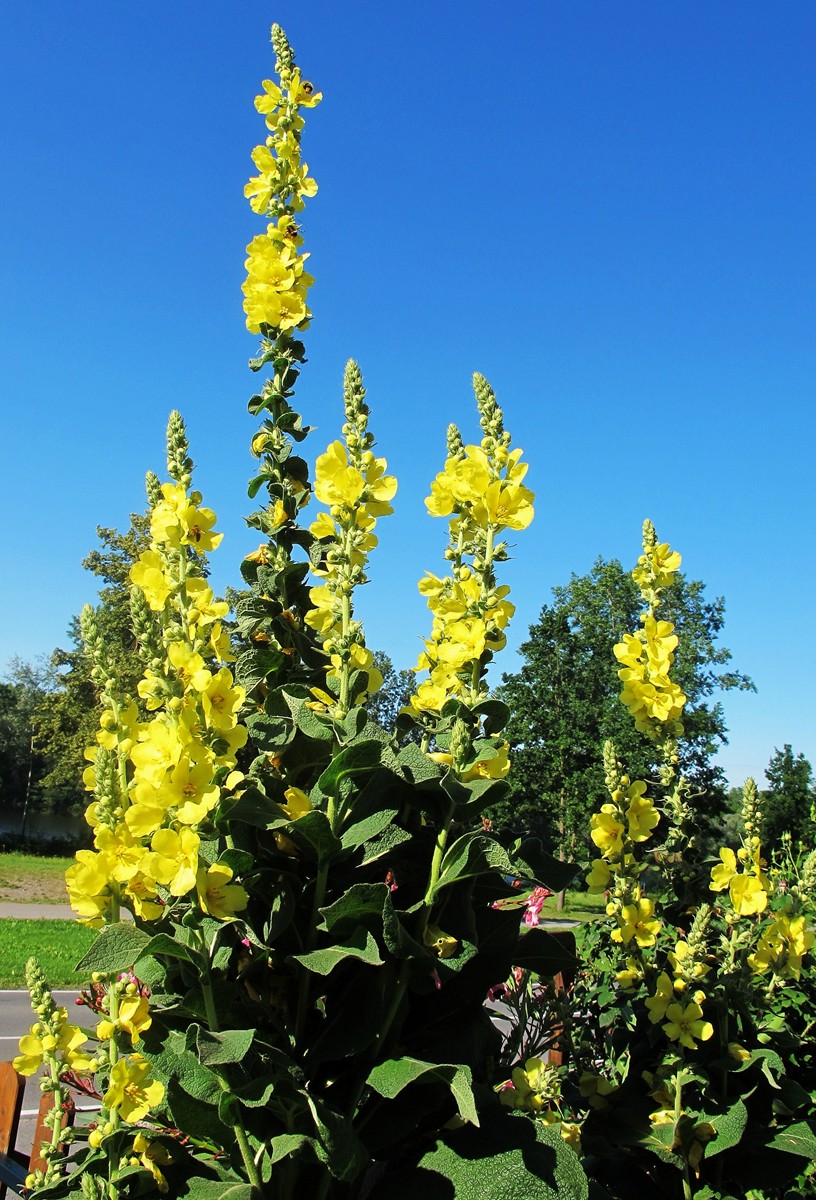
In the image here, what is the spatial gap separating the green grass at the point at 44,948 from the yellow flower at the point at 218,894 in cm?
991

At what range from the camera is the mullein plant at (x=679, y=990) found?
2.02m

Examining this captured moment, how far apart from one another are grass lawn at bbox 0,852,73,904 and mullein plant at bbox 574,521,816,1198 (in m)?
16.4

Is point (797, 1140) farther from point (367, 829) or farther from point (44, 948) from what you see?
point (44, 948)

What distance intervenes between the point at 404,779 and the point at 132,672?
2169 cm

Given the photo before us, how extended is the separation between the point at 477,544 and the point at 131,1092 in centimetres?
111

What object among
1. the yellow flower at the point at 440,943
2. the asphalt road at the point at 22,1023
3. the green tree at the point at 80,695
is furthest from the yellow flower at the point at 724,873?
the green tree at the point at 80,695

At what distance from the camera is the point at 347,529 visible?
1551mm

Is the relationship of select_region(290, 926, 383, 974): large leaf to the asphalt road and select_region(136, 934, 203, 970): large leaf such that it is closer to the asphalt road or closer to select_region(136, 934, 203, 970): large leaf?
select_region(136, 934, 203, 970): large leaf

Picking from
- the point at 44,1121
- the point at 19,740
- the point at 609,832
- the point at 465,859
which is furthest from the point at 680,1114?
the point at 19,740

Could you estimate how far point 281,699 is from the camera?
1504 mm

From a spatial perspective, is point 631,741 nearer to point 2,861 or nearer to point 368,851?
point 2,861

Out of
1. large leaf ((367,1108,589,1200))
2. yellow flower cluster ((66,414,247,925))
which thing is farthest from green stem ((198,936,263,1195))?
large leaf ((367,1108,589,1200))

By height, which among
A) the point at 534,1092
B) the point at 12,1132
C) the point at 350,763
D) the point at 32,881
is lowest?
the point at 32,881

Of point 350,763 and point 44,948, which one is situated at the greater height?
point 350,763
